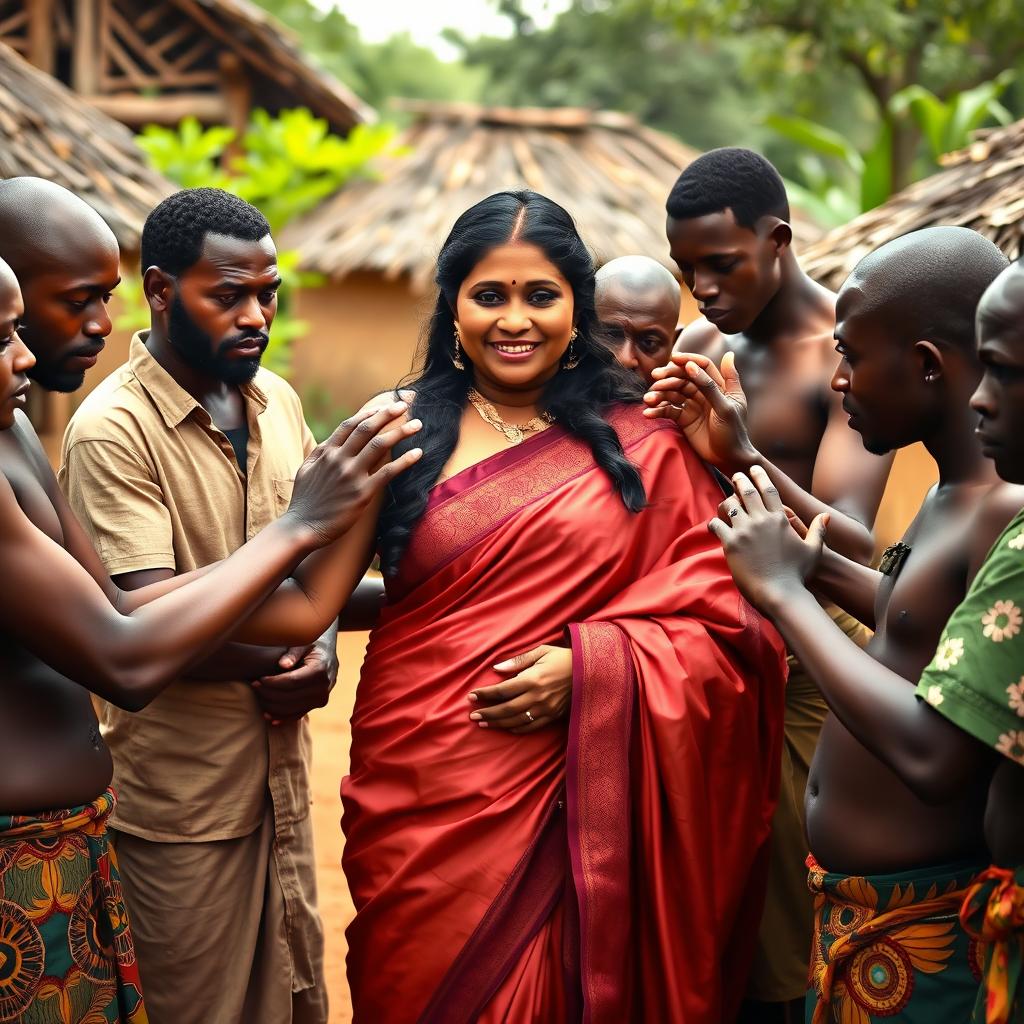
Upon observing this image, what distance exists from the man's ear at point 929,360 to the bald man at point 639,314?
5.64 ft

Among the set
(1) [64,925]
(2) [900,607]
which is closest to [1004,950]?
(2) [900,607]

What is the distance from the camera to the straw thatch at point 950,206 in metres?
6.40

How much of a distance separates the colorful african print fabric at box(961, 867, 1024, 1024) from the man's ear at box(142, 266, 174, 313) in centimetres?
242

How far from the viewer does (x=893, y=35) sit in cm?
1573

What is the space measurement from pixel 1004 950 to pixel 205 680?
1.99 metres

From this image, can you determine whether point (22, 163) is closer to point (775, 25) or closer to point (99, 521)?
point (99, 521)

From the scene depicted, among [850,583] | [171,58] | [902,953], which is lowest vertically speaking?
[902,953]

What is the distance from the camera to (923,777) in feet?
7.53

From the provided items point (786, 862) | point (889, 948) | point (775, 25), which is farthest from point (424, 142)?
point (889, 948)

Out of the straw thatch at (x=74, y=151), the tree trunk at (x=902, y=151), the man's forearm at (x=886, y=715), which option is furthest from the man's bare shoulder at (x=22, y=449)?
the tree trunk at (x=902, y=151)

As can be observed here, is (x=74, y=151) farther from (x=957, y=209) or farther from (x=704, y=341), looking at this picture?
(x=704, y=341)

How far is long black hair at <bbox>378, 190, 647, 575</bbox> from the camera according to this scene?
129 inches

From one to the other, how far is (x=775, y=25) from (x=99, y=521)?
48.6ft

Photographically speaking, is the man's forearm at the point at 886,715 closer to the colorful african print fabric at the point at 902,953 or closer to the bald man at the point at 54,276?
the colorful african print fabric at the point at 902,953
